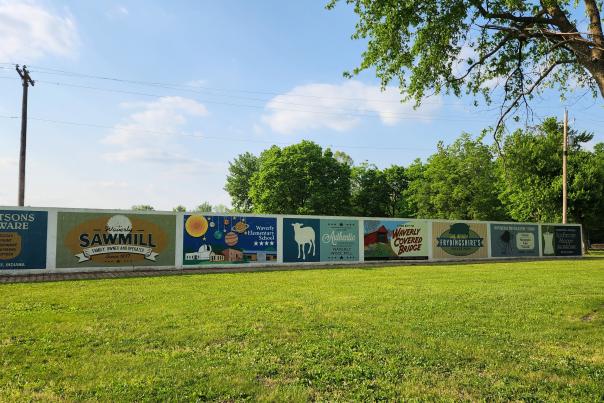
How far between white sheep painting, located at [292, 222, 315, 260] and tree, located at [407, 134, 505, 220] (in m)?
34.0

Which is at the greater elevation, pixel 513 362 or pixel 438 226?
pixel 438 226

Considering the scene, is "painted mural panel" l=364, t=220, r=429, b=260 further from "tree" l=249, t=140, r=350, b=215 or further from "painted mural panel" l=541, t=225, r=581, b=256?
"tree" l=249, t=140, r=350, b=215

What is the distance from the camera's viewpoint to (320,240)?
25500 mm

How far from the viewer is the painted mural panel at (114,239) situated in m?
19.7

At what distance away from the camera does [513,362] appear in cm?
559

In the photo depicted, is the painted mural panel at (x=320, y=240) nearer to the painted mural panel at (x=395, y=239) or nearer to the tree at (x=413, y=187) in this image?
the painted mural panel at (x=395, y=239)

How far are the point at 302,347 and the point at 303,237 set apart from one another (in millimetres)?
18828

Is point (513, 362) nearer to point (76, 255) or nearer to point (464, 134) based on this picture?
point (76, 255)

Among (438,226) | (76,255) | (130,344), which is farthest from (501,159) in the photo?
(438,226)

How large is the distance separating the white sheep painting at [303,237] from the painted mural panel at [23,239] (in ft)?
38.3

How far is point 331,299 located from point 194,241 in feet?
42.3

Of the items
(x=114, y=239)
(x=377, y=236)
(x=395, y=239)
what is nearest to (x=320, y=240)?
(x=377, y=236)

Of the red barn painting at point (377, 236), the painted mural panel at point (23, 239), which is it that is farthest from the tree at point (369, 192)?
the painted mural panel at point (23, 239)

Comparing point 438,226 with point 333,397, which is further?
point 438,226
